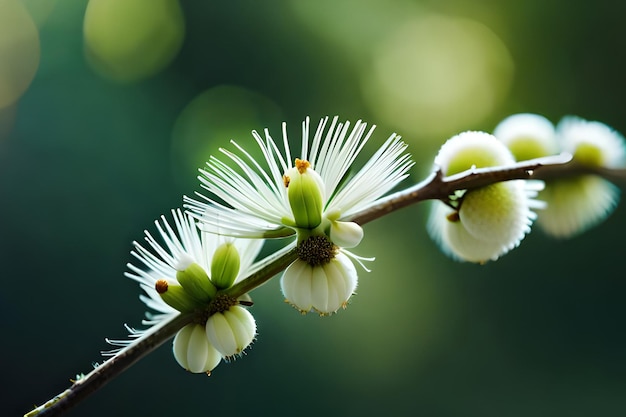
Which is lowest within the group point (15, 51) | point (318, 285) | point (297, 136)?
point (318, 285)

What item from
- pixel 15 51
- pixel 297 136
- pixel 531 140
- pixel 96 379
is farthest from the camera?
pixel 297 136

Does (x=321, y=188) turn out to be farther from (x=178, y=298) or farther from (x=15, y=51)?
(x=15, y=51)

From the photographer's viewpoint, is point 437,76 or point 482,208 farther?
point 437,76

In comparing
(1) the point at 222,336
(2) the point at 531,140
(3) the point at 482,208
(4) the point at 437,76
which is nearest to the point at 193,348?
(1) the point at 222,336

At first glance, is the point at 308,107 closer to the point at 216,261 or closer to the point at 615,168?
the point at 615,168

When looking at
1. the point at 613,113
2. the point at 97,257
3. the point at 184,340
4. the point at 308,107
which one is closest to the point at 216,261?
the point at 184,340

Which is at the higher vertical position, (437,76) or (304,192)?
(437,76)

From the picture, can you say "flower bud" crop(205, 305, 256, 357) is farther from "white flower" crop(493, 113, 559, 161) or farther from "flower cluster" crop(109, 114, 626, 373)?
"white flower" crop(493, 113, 559, 161)

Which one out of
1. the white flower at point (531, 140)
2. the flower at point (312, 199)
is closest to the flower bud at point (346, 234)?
the flower at point (312, 199)
